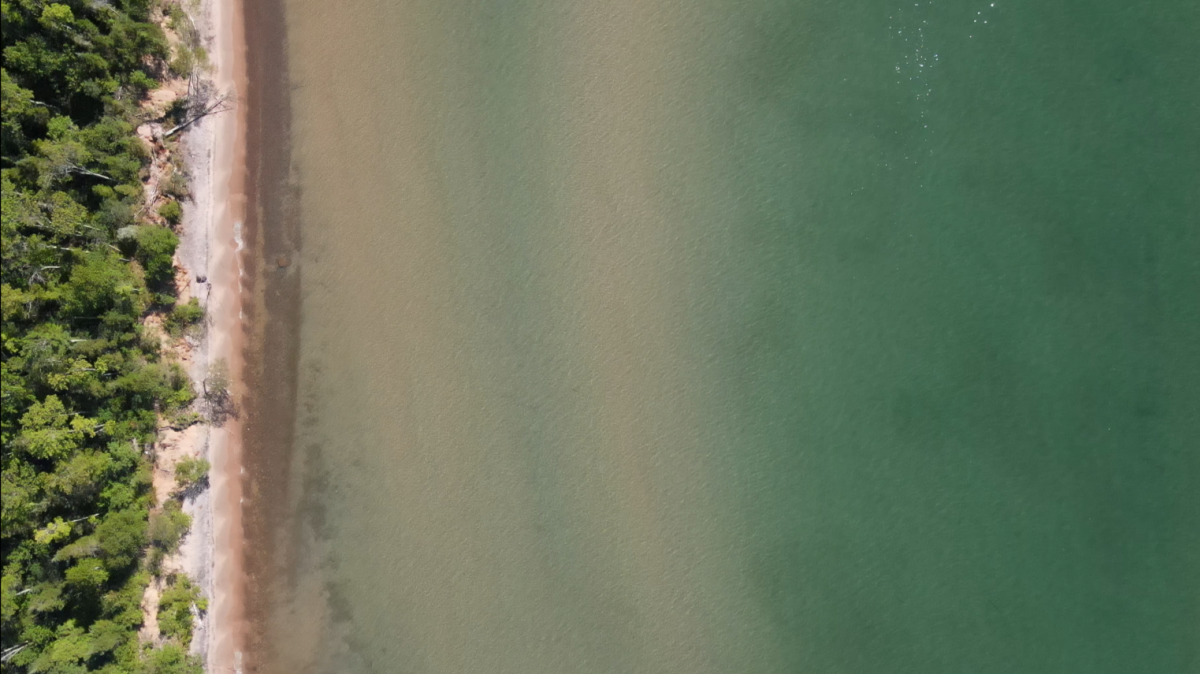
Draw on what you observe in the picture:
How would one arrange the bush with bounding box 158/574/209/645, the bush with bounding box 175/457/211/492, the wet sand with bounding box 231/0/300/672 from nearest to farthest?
the bush with bounding box 158/574/209/645, the bush with bounding box 175/457/211/492, the wet sand with bounding box 231/0/300/672

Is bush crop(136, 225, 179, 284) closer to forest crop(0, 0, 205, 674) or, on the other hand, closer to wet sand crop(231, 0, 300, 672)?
forest crop(0, 0, 205, 674)

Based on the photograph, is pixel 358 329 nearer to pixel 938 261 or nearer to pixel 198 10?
pixel 198 10

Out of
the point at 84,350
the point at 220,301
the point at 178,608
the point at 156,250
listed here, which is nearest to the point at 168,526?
the point at 178,608

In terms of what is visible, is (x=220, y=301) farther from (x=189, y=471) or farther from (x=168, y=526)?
(x=168, y=526)

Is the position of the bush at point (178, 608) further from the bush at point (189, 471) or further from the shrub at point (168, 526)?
the bush at point (189, 471)

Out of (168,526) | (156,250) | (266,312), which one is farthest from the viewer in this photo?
(266,312)

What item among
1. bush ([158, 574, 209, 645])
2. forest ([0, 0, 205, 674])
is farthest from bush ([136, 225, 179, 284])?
bush ([158, 574, 209, 645])
